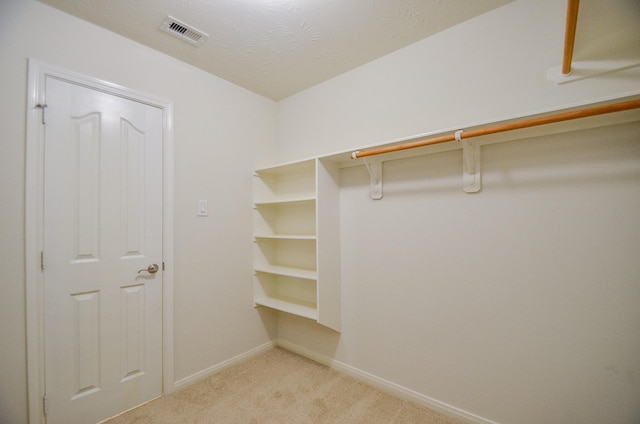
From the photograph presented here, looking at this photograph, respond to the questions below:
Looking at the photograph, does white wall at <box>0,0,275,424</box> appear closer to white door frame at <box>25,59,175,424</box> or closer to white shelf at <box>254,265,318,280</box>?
white door frame at <box>25,59,175,424</box>

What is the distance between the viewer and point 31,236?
141 centimetres

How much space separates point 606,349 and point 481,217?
2.66 ft

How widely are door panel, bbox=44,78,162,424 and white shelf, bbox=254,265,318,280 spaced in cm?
84

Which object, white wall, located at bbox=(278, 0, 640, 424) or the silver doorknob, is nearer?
white wall, located at bbox=(278, 0, 640, 424)

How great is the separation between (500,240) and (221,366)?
2308 millimetres

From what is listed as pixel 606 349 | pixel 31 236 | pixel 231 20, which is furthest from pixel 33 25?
pixel 606 349

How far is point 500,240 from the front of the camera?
1.52 m

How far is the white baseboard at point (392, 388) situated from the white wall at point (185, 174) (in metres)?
0.50

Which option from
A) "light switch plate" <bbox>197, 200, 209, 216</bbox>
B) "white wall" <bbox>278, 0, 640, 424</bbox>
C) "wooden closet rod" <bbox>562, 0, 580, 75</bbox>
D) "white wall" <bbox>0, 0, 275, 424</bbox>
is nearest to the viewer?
"wooden closet rod" <bbox>562, 0, 580, 75</bbox>

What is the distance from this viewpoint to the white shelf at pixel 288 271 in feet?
7.10

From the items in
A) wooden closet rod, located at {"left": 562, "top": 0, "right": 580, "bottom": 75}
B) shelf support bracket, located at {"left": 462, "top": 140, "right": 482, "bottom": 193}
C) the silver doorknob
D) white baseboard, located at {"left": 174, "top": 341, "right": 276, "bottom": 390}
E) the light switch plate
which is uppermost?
wooden closet rod, located at {"left": 562, "top": 0, "right": 580, "bottom": 75}

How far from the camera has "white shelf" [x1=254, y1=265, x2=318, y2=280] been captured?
216 cm

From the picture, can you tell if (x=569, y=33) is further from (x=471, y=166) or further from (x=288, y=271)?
(x=288, y=271)

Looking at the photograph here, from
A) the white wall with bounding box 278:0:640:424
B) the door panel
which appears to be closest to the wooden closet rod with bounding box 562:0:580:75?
the white wall with bounding box 278:0:640:424
